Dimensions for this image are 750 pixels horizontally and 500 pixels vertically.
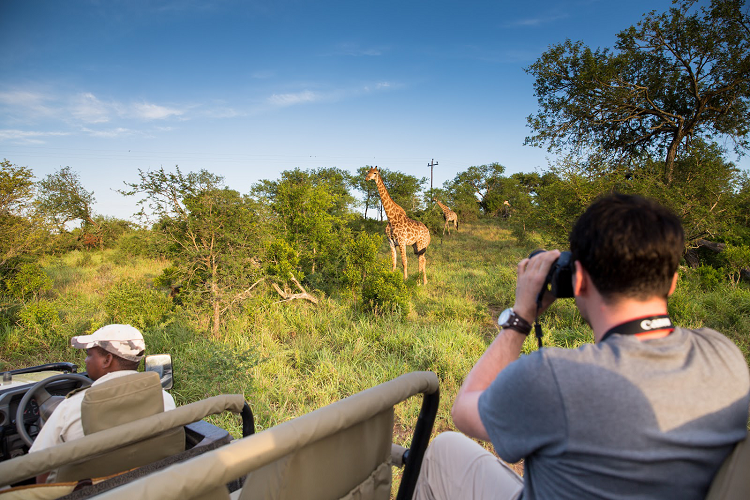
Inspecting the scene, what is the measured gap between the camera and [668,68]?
9.56 metres

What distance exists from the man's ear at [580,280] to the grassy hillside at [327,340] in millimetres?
2487

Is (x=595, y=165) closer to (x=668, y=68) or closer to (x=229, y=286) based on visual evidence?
(x=668, y=68)

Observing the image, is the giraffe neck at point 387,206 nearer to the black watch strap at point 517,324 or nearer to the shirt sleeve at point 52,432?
the shirt sleeve at point 52,432

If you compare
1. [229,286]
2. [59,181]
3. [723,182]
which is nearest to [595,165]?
[723,182]

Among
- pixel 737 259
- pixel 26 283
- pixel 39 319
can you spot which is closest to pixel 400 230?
pixel 737 259

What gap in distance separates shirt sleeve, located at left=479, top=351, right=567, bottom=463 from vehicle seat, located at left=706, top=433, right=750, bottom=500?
0.30m

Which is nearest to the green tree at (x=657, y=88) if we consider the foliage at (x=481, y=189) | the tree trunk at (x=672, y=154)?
the tree trunk at (x=672, y=154)

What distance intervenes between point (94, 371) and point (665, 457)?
8.67 feet

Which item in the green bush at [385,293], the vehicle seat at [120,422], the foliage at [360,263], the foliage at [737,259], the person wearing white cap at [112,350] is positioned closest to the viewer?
the vehicle seat at [120,422]

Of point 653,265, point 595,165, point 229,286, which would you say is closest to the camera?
point 653,265

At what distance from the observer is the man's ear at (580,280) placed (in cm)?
113

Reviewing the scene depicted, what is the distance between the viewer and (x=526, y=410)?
39.2 inches

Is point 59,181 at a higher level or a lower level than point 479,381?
higher

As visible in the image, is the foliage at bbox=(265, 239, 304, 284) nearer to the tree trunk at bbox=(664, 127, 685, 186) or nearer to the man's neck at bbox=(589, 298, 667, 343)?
the man's neck at bbox=(589, 298, 667, 343)
